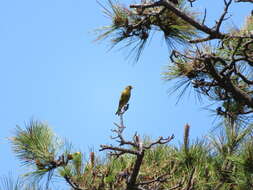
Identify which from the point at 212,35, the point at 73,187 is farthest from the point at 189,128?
the point at 73,187

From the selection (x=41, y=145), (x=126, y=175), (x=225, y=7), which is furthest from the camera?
(x=41, y=145)

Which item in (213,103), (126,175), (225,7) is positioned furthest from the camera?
(213,103)

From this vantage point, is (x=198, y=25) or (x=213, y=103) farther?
(x=213, y=103)

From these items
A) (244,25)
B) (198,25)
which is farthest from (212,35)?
(244,25)

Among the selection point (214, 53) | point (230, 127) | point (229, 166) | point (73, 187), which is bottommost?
point (73, 187)

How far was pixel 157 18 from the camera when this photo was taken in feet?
7.61

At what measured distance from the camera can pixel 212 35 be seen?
86.5 inches

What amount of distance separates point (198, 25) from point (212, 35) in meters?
0.07

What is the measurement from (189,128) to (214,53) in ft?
1.08

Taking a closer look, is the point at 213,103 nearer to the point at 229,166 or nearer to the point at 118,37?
the point at 229,166

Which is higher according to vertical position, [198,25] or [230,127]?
[198,25]

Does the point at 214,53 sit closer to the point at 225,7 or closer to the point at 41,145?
the point at 225,7

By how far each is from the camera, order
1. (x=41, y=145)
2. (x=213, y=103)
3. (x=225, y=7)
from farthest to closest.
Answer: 1. (x=213, y=103)
2. (x=41, y=145)
3. (x=225, y=7)

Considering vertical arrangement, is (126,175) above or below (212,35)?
below
